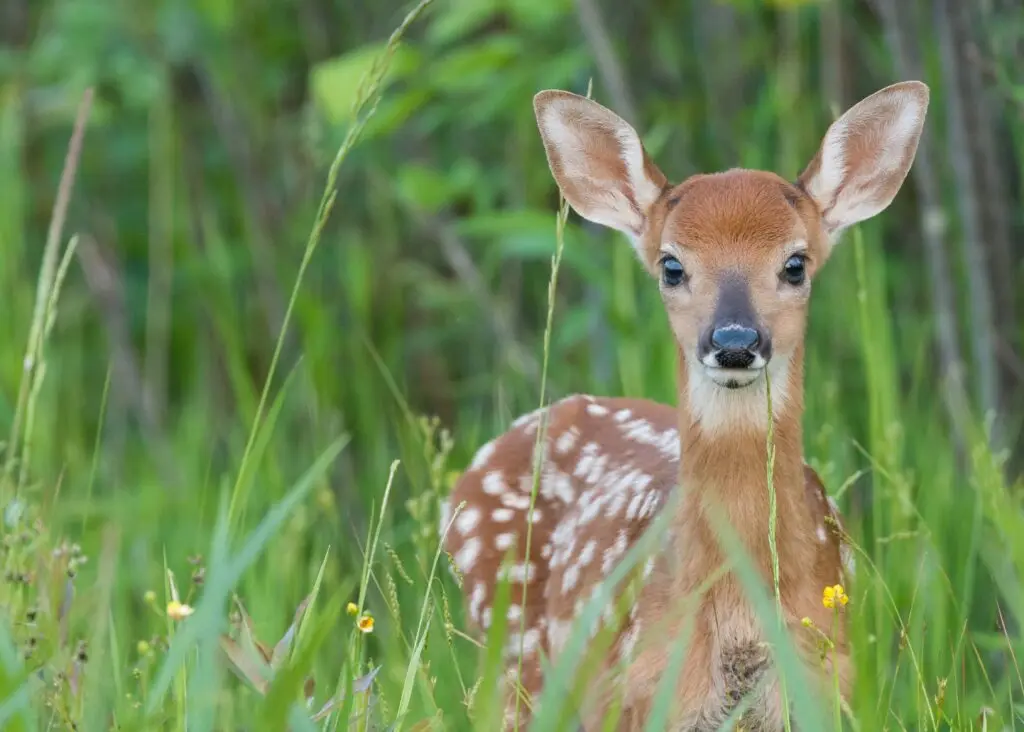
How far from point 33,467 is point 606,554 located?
1852 mm

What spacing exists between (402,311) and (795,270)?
10.1 feet

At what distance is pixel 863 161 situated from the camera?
3.13 meters

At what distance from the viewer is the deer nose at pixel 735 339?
2645mm

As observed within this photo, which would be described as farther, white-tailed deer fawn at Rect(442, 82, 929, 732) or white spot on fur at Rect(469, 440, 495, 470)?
white spot on fur at Rect(469, 440, 495, 470)

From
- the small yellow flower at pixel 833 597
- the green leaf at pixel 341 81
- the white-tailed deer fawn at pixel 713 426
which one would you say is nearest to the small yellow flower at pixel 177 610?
the white-tailed deer fawn at pixel 713 426

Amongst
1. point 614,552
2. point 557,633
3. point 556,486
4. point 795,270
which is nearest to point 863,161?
point 795,270

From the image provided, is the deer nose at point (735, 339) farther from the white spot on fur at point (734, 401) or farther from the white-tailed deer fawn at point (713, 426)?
the white spot on fur at point (734, 401)

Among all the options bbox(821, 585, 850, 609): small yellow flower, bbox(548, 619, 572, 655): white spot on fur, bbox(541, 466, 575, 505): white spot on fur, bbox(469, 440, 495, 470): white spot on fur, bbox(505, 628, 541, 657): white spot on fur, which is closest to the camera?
bbox(821, 585, 850, 609): small yellow flower

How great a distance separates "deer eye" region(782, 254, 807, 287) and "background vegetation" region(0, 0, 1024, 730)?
0.35ft

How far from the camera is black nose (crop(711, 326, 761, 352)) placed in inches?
104

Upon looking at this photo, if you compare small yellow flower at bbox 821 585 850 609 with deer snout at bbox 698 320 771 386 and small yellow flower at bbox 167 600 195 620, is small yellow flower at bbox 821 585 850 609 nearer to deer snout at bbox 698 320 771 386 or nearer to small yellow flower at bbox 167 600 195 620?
deer snout at bbox 698 320 771 386

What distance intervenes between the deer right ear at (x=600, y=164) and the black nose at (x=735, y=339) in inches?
22.2

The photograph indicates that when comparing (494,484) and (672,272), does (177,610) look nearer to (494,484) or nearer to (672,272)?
(672,272)

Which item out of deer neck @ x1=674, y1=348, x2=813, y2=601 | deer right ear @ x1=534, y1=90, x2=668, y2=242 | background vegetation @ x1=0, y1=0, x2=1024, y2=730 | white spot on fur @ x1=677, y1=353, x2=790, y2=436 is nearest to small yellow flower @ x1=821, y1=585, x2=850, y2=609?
background vegetation @ x1=0, y1=0, x2=1024, y2=730
